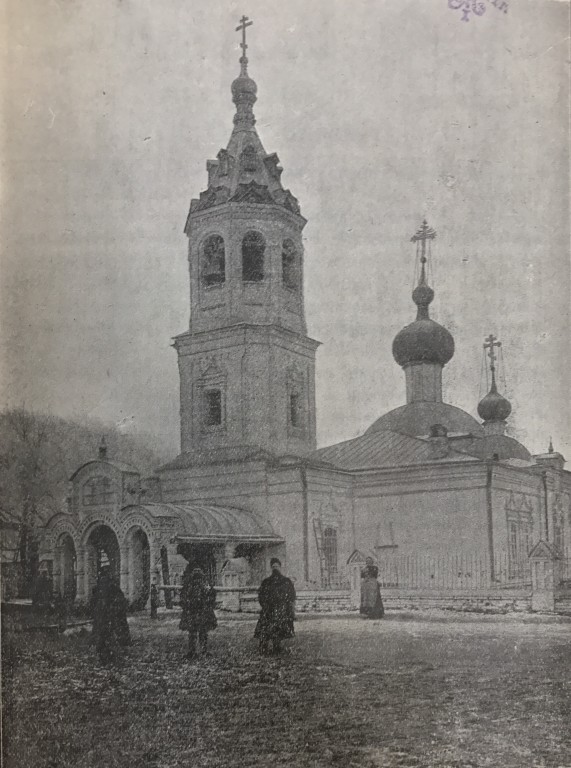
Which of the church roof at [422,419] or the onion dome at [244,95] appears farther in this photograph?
the church roof at [422,419]

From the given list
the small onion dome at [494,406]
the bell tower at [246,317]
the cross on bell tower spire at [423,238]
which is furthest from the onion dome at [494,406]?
the bell tower at [246,317]

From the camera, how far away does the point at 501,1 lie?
242 inches

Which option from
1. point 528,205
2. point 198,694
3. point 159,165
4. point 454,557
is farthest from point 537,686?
point 159,165

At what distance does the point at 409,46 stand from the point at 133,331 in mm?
2564

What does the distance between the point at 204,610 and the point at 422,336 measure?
211cm

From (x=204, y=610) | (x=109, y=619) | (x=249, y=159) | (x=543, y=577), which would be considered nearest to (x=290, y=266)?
(x=249, y=159)

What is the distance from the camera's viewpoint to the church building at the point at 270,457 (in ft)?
18.5

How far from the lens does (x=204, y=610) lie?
5.46 meters

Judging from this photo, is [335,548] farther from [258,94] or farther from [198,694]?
[258,94]

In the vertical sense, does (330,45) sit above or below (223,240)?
above

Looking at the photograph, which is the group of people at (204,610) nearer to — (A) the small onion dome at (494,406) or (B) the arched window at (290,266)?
(A) the small onion dome at (494,406)

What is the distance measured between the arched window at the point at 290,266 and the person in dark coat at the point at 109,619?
7.01ft

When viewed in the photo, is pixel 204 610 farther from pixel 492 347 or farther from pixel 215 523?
pixel 492 347

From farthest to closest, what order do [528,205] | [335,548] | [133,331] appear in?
[528,205], [335,548], [133,331]
